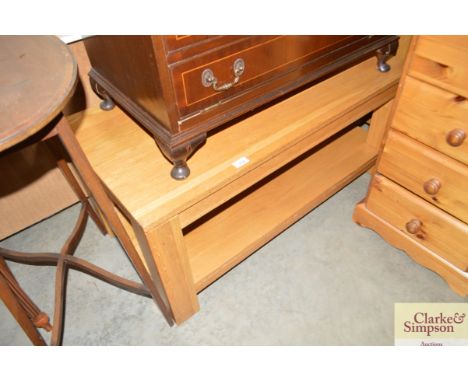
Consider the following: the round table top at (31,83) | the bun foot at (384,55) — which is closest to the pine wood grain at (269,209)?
the bun foot at (384,55)

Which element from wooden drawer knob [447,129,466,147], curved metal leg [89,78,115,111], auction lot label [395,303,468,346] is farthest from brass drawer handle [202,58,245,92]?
auction lot label [395,303,468,346]

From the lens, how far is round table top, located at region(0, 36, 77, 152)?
0.71m

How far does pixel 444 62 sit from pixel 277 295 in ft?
3.37

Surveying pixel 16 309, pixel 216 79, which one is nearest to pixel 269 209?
pixel 216 79

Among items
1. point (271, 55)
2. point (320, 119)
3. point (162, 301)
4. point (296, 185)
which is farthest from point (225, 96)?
point (162, 301)

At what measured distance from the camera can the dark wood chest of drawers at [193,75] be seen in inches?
36.5

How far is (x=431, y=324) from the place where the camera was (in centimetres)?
140

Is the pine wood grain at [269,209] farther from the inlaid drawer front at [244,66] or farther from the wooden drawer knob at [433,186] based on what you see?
the inlaid drawer front at [244,66]

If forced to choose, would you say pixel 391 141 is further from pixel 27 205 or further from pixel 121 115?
pixel 27 205

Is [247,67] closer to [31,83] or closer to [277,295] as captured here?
[31,83]

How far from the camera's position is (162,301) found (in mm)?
1367

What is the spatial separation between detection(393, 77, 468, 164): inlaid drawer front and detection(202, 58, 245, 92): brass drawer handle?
0.57 m

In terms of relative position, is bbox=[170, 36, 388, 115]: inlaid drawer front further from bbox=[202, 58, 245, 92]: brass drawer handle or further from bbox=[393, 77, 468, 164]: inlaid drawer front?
bbox=[393, 77, 468, 164]: inlaid drawer front
